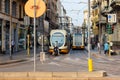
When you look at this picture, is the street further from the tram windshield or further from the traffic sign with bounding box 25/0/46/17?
the tram windshield

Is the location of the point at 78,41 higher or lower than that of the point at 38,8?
lower

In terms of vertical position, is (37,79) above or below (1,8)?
below

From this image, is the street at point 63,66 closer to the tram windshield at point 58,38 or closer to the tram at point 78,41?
the tram windshield at point 58,38

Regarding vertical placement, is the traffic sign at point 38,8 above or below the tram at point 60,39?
above

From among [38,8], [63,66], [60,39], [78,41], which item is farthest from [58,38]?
[38,8]

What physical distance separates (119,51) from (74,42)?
2713cm

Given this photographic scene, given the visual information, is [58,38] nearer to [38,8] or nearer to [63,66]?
[63,66]

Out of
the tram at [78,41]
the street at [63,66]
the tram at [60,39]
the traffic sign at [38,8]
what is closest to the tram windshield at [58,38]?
the tram at [60,39]

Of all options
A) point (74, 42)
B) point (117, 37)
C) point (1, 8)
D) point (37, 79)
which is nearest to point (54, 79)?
point (37, 79)

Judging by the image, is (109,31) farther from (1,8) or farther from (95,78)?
(95,78)

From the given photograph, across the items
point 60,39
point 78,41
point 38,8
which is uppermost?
point 38,8

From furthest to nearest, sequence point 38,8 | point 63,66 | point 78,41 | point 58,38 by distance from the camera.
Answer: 1. point 78,41
2. point 58,38
3. point 63,66
4. point 38,8

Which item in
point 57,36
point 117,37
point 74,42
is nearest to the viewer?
point 57,36

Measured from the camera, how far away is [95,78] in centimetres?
1900
